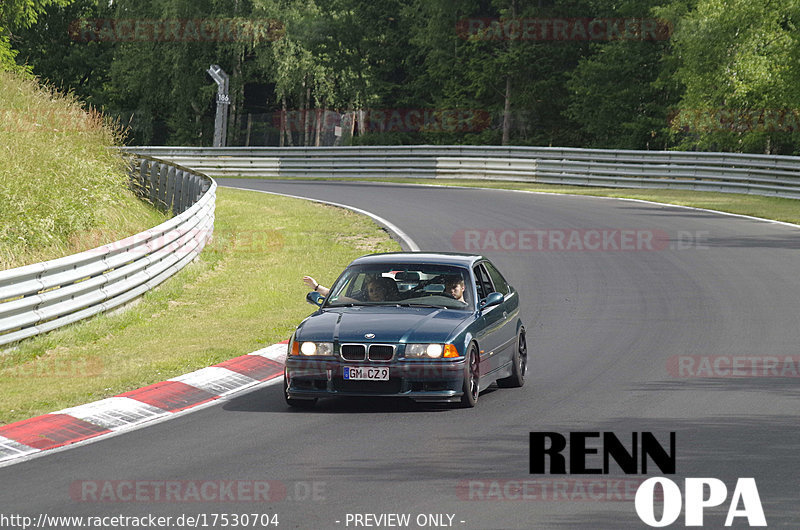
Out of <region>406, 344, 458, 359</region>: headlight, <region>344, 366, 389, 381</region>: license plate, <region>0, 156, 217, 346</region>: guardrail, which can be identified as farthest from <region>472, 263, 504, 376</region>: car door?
<region>0, 156, 217, 346</region>: guardrail

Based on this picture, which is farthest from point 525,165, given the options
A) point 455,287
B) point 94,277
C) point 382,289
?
point 382,289

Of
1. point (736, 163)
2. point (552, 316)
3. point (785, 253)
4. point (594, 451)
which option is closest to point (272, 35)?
point (736, 163)

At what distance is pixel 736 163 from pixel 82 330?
25.8m

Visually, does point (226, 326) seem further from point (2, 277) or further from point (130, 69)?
point (130, 69)

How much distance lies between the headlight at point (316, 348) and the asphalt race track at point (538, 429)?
21.0 inches

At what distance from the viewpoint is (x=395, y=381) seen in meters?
10.2

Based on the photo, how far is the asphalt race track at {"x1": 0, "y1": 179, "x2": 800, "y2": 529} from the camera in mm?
7188

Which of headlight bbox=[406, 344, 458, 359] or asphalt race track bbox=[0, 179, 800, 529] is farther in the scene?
headlight bbox=[406, 344, 458, 359]

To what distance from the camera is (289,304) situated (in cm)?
1739

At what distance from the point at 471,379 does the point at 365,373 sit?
0.99m

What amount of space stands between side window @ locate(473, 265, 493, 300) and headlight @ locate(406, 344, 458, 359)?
1.48 meters

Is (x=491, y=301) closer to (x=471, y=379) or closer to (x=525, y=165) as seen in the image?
(x=471, y=379)

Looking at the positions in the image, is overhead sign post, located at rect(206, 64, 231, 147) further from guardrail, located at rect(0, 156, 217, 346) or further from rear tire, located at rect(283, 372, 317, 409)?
rear tire, located at rect(283, 372, 317, 409)

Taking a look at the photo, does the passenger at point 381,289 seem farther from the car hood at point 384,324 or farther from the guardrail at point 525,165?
the guardrail at point 525,165
